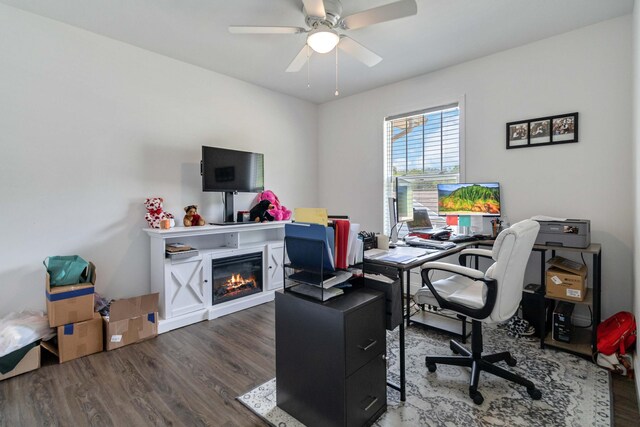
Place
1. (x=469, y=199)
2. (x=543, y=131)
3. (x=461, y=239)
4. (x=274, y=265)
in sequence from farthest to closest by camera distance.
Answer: (x=274, y=265) → (x=469, y=199) → (x=543, y=131) → (x=461, y=239)

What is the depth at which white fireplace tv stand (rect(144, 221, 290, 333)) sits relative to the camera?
2.91 meters

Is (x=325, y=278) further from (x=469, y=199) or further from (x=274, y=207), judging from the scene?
(x=274, y=207)

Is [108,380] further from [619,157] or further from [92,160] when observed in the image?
[619,157]

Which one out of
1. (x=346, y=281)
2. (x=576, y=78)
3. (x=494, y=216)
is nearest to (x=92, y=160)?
(x=346, y=281)

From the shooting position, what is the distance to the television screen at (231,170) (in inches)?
132

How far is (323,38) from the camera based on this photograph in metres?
2.24

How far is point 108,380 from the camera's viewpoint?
6.93 ft

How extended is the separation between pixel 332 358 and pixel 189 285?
204cm

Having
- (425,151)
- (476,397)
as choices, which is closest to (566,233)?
(476,397)

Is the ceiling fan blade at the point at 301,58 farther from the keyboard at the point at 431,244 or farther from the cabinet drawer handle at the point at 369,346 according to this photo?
the cabinet drawer handle at the point at 369,346

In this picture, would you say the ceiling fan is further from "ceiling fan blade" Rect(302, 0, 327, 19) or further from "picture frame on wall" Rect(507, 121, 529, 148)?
"picture frame on wall" Rect(507, 121, 529, 148)

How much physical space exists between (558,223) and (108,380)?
11.7 ft

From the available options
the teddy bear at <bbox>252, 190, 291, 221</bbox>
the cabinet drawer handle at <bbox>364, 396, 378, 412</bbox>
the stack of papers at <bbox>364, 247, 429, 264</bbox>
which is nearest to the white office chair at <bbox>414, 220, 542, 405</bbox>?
the stack of papers at <bbox>364, 247, 429, 264</bbox>

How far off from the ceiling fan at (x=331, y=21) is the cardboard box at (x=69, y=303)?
91.0 inches
